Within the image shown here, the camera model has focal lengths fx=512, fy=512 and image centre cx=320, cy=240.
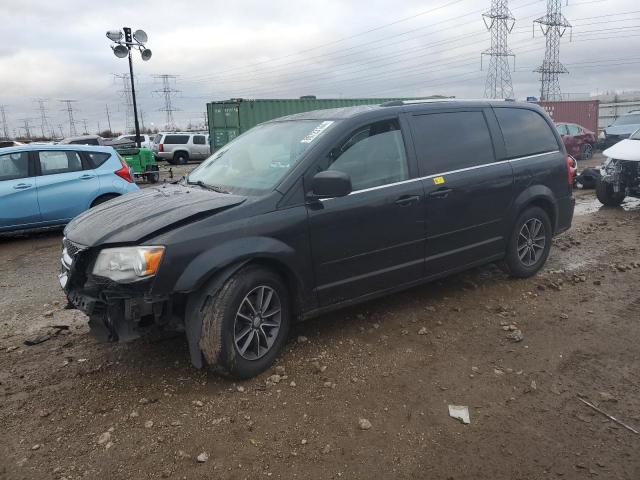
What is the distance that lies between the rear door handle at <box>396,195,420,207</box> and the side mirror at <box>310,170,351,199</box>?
668 mm

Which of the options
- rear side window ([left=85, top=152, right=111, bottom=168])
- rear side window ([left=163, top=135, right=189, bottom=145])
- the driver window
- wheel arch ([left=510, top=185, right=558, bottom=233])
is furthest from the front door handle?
rear side window ([left=163, top=135, right=189, bottom=145])

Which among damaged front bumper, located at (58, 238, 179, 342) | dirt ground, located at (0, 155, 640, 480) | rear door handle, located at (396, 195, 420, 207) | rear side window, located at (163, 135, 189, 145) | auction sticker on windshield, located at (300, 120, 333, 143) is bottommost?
dirt ground, located at (0, 155, 640, 480)

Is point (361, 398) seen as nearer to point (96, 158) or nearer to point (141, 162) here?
point (96, 158)

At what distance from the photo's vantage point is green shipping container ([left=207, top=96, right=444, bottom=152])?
21.0m

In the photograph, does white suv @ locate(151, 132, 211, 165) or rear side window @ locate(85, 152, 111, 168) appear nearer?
rear side window @ locate(85, 152, 111, 168)

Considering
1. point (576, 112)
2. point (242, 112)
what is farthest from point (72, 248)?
point (576, 112)

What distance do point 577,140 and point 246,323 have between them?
843 inches

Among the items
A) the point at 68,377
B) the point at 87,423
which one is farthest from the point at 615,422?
the point at 68,377

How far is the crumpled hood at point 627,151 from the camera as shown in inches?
353

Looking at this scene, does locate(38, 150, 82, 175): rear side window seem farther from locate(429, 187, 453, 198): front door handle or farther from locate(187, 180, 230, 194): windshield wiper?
locate(429, 187, 453, 198): front door handle

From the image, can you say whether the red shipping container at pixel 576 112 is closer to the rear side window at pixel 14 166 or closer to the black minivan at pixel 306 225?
the black minivan at pixel 306 225

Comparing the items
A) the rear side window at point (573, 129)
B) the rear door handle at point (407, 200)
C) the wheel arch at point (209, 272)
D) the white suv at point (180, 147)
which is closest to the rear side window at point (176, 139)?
the white suv at point (180, 147)

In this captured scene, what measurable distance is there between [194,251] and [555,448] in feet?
7.65

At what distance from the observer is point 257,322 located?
137 inches
